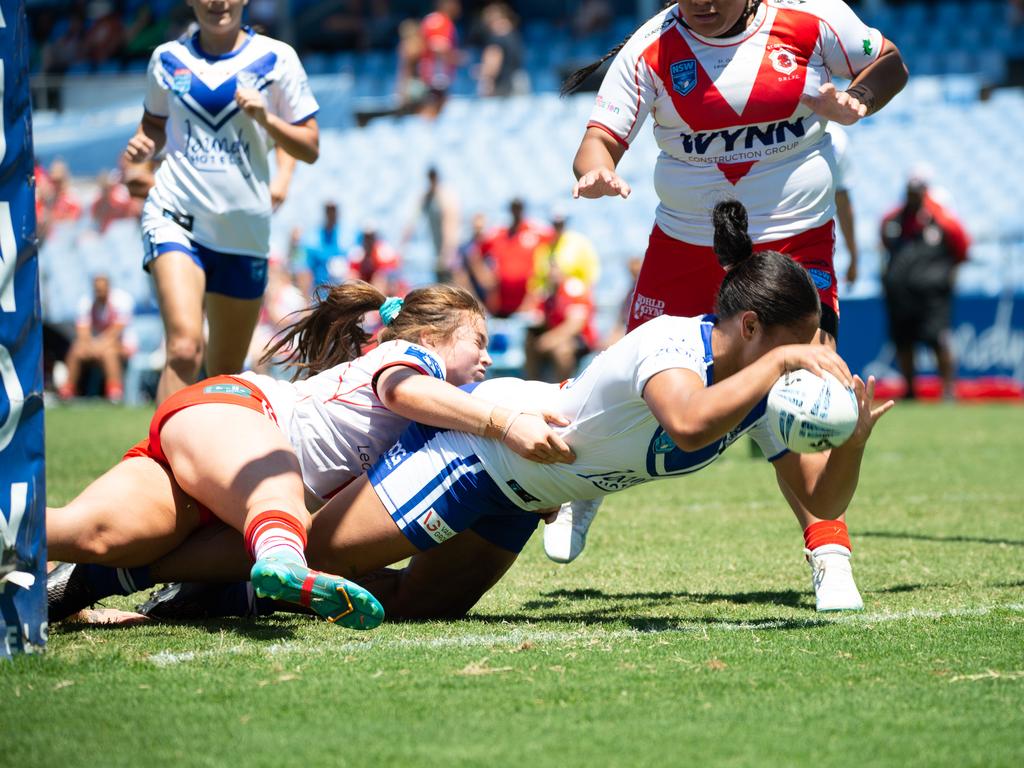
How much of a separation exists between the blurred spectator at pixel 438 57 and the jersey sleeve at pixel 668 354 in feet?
67.4

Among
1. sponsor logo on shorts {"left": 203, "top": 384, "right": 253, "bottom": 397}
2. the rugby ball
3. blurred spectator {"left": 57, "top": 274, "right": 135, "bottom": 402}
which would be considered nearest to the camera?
the rugby ball

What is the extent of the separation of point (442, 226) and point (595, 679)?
1442 centimetres

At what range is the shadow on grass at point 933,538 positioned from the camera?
5.98m

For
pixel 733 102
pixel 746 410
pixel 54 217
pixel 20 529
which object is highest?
pixel 733 102

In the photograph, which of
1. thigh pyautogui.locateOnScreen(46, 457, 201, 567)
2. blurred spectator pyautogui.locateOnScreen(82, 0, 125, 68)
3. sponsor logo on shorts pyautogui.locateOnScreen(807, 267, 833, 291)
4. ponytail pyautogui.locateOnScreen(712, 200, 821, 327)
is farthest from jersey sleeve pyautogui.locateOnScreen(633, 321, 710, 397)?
blurred spectator pyautogui.locateOnScreen(82, 0, 125, 68)

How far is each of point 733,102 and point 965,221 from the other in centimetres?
1469

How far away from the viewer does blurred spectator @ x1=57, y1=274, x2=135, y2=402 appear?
18.0 m

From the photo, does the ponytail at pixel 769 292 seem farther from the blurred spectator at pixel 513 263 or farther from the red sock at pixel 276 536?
the blurred spectator at pixel 513 263

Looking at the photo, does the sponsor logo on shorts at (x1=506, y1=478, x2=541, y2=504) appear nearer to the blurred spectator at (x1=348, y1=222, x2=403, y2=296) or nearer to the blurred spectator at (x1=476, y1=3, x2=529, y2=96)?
the blurred spectator at (x1=348, y1=222, x2=403, y2=296)

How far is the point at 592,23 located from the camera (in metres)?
25.8

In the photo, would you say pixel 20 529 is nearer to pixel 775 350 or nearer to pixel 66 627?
pixel 66 627

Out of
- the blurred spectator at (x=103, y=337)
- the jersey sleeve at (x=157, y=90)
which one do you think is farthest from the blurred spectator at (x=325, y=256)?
the jersey sleeve at (x=157, y=90)

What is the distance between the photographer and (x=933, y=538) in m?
6.14

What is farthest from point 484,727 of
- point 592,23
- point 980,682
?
point 592,23
